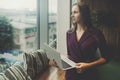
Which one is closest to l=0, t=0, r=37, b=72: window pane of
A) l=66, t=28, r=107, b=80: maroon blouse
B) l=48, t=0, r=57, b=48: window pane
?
l=48, t=0, r=57, b=48: window pane

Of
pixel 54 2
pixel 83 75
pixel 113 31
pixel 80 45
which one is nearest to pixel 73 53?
pixel 80 45

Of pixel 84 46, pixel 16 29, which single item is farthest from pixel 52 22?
pixel 84 46

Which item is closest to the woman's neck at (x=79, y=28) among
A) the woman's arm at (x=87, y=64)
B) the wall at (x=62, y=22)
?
the woman's arm at (x=87, y=64)

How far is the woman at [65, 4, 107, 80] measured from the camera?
161 centimetres

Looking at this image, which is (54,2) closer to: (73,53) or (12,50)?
(12,50)

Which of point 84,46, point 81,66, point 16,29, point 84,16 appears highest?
point 84,16

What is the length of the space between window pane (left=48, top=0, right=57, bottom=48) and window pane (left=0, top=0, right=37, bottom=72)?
279 mm

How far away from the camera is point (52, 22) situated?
3.23 meters

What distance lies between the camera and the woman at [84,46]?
1.61m

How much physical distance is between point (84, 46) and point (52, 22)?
1688mm

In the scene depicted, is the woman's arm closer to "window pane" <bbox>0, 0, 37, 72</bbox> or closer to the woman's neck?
the woman's neck

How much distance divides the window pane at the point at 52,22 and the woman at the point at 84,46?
142cm

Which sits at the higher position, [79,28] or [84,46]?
[79,28]

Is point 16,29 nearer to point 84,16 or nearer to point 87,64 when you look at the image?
point 84,16
